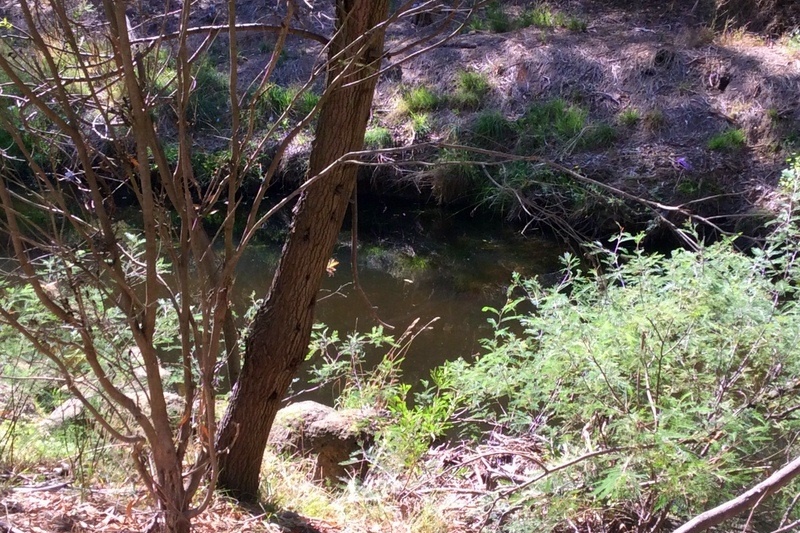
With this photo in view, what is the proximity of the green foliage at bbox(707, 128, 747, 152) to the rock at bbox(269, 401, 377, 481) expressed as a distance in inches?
271

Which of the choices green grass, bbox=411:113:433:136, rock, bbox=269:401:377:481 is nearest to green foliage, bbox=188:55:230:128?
A: green grass, bbox=411:113:433:136

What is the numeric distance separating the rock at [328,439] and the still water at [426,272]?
6.01 ft

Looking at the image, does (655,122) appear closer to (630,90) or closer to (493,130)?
(630,90)

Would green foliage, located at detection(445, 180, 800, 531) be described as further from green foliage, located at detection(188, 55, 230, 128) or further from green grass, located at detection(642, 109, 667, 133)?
green foliage, located at detection(188, 55, 230, 128)

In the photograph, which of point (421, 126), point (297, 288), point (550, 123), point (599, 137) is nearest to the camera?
point (297, 288)

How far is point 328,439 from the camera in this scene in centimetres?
420

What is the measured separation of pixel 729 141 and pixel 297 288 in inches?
314

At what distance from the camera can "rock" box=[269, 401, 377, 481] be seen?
4164mm

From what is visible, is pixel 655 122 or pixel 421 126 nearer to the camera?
pixel 655 122

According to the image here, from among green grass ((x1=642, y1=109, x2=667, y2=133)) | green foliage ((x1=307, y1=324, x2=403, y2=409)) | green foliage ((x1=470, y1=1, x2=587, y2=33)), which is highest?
green foliage ((x1=470, y1=1, x2=587, y2=33))

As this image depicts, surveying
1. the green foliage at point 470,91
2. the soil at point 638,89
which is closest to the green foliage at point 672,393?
the soil at point 638,89

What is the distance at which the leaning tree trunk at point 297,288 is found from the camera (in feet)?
9.41

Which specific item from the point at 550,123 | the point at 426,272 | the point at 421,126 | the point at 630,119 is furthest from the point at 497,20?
the point at 426,272

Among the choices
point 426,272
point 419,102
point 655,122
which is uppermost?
point 419,102
